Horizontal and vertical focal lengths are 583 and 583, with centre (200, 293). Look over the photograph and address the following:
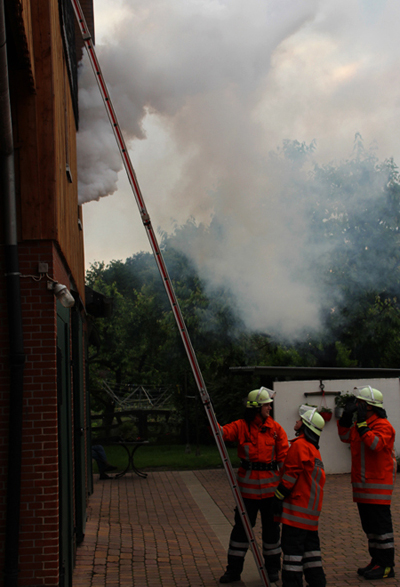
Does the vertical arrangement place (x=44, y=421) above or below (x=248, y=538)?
above

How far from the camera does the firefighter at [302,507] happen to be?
16.4ft

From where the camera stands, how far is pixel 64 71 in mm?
6844

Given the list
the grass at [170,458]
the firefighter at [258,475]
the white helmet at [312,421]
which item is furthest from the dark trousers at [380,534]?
the grass at [170,458]

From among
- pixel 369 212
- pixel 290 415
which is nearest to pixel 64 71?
pixel 290 415

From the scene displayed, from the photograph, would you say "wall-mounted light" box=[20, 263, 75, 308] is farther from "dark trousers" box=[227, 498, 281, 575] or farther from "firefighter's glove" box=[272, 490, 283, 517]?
"dark trousers" box=[227, 498, 281, 575]

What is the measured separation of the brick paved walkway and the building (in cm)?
130

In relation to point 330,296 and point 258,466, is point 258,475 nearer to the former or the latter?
point 258,466

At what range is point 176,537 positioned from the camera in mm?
7664

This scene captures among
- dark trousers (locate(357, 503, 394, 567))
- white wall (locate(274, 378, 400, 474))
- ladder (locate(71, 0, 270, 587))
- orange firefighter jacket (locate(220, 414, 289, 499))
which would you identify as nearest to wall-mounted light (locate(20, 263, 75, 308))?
ladder (locate(71, 0, 270, 587))

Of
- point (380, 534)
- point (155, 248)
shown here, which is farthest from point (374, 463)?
point (155, 248)

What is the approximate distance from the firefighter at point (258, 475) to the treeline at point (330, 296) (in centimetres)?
1123

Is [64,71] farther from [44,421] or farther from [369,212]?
[369,212]

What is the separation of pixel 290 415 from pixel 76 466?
6.21 meters

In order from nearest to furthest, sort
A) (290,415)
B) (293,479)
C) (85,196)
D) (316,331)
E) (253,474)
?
(293,479) < (253,474) < (85,196) < (290,415) < (316,331)
